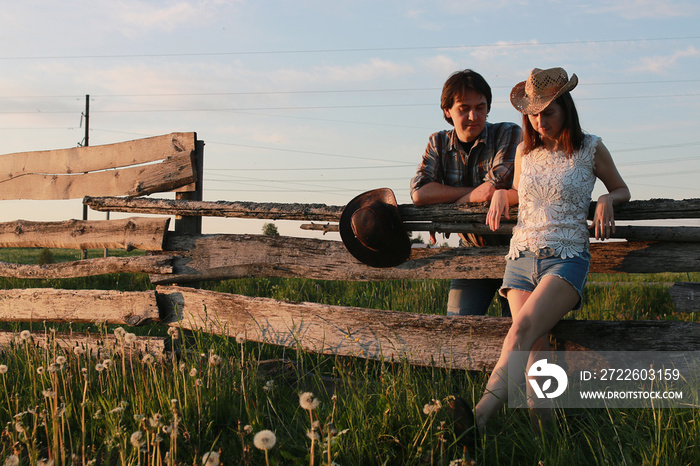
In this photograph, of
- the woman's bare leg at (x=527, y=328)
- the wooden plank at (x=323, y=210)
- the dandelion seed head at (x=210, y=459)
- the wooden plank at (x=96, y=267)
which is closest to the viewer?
the dandelion seed head at (x=210, y=459)

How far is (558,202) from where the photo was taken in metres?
3.01

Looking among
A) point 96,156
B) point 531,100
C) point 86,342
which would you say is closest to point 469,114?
point 531,100

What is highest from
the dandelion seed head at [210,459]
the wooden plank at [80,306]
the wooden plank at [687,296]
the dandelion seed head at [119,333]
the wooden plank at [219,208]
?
the wooden plank at [219,208]

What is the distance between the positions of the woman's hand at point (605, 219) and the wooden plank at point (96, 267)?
3326mm

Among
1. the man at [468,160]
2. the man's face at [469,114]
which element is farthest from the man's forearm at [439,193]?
the man's face at [469,114]

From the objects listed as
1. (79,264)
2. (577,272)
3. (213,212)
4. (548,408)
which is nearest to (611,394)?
(548,408)

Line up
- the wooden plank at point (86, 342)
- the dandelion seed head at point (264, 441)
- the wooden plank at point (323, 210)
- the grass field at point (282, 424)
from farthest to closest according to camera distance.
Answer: the wooden plank at point (86, 342), the wooden plank at point (323, 210), the grass field at point (282, 424), the dandelion seed head at point (264, 441)

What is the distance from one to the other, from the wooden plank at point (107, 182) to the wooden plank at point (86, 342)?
4.71ft

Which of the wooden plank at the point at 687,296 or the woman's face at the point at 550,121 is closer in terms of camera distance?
the woman's face at the point at 550,121

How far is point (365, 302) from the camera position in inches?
265

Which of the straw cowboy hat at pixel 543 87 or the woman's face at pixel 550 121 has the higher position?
the straw cowboy hat at pixel 543 87

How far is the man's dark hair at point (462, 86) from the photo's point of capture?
3.61 metres

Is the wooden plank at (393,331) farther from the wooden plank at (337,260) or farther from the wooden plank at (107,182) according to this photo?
the wooden plank at (107,182)

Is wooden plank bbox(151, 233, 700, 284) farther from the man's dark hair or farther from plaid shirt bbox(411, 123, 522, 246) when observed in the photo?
the man's dark hair
